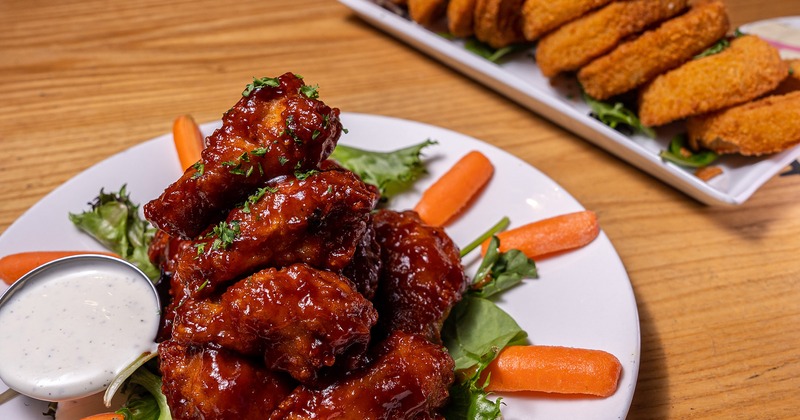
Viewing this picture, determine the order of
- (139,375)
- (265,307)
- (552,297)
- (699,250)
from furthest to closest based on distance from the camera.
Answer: (699,250), (552,297), (139,375), (265,307)

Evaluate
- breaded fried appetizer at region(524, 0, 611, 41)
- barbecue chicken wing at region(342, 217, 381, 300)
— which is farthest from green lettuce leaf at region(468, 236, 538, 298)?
breaded fried appetizer at region(524, 0, 611, 41)

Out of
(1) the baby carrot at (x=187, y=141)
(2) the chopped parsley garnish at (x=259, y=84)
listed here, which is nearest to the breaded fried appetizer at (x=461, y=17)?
(1) the baby carrot at (x=187, y=141)

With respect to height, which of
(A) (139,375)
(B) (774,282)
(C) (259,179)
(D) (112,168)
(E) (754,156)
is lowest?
(B) (774,282)

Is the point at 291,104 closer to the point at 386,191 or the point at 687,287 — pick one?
the point at 386,191

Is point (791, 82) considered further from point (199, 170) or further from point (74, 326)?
point (74, 326)

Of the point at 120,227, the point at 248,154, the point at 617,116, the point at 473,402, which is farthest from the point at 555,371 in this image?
the point at 617,116

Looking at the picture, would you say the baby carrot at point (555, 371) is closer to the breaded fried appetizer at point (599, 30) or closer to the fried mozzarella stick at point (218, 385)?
the fried mozzarella stick at point (218, 385)

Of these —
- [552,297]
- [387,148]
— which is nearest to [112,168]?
[387,148]
